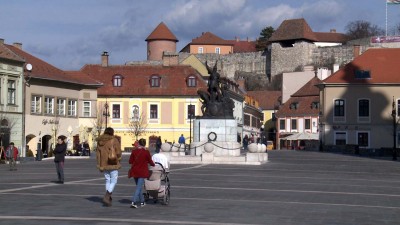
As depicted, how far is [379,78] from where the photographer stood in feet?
264

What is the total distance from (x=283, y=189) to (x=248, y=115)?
3519 inches

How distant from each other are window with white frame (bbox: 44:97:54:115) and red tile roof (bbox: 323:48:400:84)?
26.8 meters

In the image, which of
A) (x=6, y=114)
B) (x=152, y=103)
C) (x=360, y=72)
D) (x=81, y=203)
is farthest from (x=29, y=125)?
(x=81, y=203)

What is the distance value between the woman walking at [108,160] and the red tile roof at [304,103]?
294ft

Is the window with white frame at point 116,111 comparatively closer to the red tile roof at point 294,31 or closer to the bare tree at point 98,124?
the bare tree at point 98,124

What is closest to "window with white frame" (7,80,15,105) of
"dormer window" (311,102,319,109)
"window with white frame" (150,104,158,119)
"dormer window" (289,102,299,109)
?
"window with white frame" (150,104,158,119)

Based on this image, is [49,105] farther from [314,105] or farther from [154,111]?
[314,105]

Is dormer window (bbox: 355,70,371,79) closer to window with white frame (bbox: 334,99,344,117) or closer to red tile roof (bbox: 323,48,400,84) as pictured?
red tile roof (bbox: 323,48,400,84)

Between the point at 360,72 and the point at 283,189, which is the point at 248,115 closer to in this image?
the point at 360,72

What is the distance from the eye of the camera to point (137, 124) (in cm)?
8150

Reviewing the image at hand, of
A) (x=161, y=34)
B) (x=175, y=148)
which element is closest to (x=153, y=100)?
(x=175, y=148)

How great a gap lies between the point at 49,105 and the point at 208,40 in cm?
12365

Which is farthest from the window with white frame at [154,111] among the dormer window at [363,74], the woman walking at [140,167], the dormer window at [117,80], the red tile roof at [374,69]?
the woman walking at [140,167]

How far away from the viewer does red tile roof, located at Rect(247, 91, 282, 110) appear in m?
135
